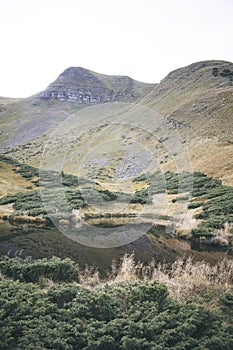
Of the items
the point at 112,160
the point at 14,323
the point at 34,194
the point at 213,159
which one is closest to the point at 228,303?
the point at 14,323

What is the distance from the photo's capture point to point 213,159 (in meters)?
46.0

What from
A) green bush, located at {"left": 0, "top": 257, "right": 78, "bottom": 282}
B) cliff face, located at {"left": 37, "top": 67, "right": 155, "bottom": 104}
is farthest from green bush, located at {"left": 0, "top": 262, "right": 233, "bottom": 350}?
cliff face, located at {"left": 37, "top": 67, "right": 155, "bottom": 104}

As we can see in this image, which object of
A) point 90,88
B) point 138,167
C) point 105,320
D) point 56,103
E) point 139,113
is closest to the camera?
point 105,320

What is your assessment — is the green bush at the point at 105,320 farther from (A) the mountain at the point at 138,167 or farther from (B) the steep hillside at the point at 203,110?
(B) the steep hillside at the point at 203,110

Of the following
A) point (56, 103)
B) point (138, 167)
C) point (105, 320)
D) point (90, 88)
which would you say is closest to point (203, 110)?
point (138, 167)

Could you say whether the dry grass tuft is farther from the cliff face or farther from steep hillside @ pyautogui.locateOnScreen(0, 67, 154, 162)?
the cliff face

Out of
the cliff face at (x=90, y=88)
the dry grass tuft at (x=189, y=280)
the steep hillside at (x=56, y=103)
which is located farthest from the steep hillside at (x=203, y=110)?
the cliff face at (x=90, y=88)

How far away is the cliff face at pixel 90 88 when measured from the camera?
16062 centimetres

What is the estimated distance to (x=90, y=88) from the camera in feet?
554

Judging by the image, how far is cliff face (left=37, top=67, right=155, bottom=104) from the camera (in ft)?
527

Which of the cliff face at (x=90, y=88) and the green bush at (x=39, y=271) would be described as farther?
the cliff face at (x=90, y=88)

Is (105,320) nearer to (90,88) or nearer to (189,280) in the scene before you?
(189,280)

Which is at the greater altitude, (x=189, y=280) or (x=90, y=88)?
(x=90, y=88)

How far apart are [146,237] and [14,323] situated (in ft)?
48.0
